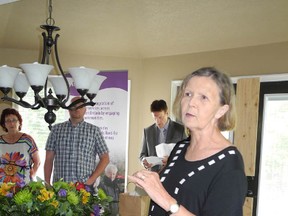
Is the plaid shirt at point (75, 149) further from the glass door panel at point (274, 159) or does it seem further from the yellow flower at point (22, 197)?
the yellow flower at point (22, 197)

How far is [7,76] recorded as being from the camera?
7.41ft

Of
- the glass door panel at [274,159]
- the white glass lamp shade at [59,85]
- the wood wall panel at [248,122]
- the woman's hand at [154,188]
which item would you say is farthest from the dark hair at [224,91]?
the glass door panel at [274,159]

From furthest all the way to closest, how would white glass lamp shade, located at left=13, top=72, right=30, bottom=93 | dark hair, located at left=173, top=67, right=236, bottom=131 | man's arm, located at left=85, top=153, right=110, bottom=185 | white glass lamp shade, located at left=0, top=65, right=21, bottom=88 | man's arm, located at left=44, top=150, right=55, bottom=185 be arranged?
man's arm, located at left=44, top=150, right=55, bottom=185 < man's arm, located at left=85, top=153, right=110, bottom=185 < white glass lamp shade, located at left=13, top=72, right=30, bottom=93 < white glass lamp shade, located at left=0, top=65, right=21, bottom=88 < dark hair, located at left=173, top=67, right=236, bottom=131

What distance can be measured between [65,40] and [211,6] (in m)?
1.72

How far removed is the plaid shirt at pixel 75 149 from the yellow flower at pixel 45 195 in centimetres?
169

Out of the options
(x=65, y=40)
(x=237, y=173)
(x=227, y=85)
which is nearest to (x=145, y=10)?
(x=65, y=40)

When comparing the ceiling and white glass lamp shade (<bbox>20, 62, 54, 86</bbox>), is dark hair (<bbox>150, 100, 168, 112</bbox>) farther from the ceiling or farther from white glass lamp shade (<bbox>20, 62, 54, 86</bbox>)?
white glass lamp shade (<bbox>20, 62, 54, 86</bbox>)

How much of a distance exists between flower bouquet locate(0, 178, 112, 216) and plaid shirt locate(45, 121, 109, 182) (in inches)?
61.2

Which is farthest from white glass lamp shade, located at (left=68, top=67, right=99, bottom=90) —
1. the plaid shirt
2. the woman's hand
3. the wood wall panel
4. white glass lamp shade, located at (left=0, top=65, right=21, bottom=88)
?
the wood wall panel

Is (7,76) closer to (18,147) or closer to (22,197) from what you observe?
(22,197)

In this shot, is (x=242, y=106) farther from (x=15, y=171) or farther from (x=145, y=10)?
(x=15, y=171)

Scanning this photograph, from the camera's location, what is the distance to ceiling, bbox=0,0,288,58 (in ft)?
10.7

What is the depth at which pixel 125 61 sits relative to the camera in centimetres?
433

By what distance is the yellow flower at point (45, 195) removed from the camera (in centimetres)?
131
